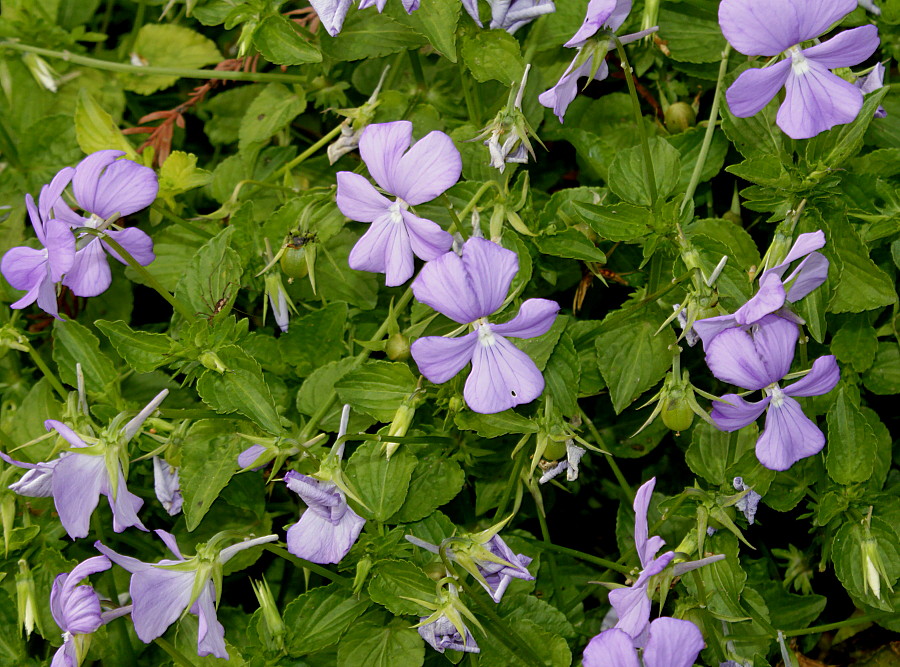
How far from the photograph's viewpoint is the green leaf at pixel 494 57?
1.73 m

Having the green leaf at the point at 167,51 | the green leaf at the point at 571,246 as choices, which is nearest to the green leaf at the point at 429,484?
the green leaf at the point at 571,246

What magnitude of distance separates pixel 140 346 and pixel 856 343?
4.36 feet

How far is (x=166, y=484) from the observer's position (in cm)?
171

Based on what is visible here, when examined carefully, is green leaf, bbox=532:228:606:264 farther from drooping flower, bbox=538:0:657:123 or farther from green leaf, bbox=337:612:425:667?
green leaf, bbox=337:612:425:667

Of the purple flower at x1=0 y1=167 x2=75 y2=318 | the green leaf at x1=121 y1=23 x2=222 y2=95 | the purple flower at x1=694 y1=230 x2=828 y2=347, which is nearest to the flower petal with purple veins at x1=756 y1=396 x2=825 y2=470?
the purple flower at x1=694 y1=230 x2=828 y2=347

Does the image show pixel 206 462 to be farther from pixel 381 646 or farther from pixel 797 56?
pixel 797 56

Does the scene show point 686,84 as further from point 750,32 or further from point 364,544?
point 364,544

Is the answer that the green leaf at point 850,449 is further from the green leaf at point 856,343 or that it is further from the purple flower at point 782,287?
the purple flower at point 782,287

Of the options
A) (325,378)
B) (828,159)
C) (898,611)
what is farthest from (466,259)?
(898,611)

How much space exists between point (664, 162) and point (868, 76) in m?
0.41

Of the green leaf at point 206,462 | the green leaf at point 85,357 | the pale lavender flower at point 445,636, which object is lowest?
the pale lavender flower at point 445,636

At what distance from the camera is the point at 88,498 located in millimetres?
1439

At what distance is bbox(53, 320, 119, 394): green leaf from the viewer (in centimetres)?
177

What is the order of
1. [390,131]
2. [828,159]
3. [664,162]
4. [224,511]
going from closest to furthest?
[390,131] < [828,159] < [664,162] < [224,511]
